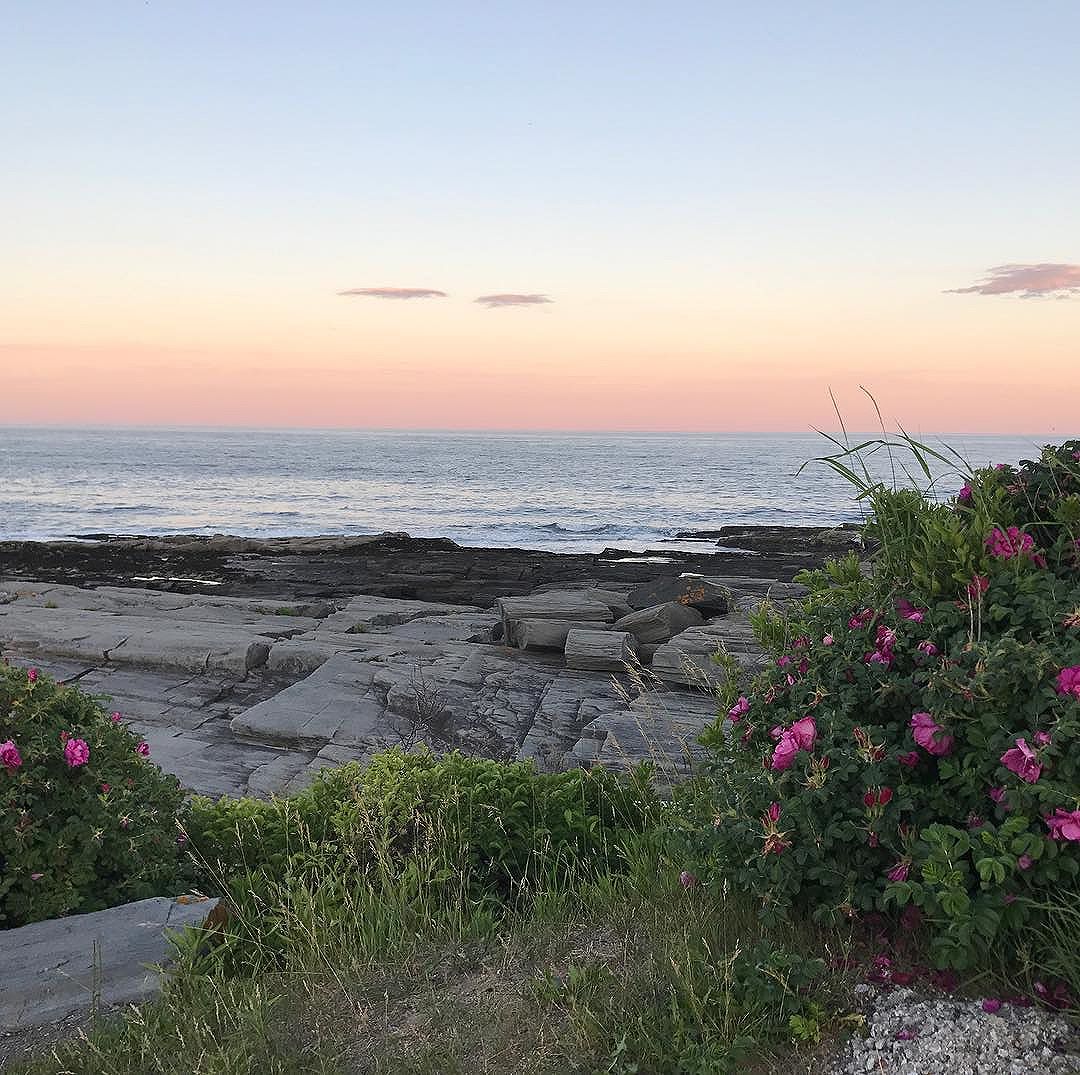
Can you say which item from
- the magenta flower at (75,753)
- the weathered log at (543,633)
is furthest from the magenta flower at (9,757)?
the weathered log at (543,633)

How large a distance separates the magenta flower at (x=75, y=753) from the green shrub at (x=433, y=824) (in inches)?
32.3

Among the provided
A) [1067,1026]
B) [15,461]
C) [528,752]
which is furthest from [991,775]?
[15,461]

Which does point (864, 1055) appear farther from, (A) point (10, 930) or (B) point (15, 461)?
(B) point (15, 461)

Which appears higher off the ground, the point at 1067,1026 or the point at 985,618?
the point at 985,618

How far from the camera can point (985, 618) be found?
3123mm

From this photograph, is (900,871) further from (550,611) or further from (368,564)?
(368,564)

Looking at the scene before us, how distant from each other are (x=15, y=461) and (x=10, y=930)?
85.6 metres

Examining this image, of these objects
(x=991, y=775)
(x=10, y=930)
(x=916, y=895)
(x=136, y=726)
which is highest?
(x=991, y=775)

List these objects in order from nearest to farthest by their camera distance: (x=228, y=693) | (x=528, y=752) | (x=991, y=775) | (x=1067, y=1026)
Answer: (x=1067, y=1026), (x=991, y=775), (x=528, y=752), (x=228, y=693)

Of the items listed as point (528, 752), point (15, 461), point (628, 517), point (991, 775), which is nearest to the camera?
point (991, 775)

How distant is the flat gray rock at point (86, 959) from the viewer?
3422mm

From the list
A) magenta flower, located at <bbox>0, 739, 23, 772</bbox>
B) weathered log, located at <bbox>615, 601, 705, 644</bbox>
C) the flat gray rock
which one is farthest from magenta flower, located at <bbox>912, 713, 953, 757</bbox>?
weathered log, located at <bbox>615, 601, 705, 644</bbox>

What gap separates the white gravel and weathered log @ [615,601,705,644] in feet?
27.3

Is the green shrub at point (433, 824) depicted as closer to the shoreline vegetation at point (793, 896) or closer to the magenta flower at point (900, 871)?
the shoreline vegetation at point (793, 896)
